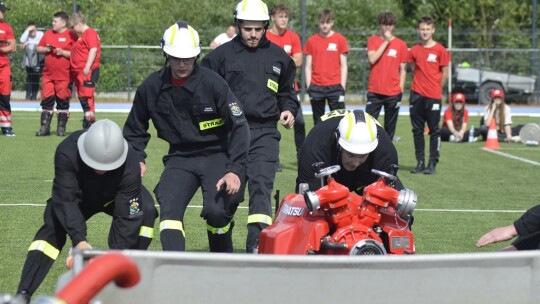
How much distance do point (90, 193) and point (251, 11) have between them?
2872 millimetres

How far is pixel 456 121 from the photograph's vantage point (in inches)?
883

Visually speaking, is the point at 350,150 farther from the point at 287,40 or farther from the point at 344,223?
the point at 287,40

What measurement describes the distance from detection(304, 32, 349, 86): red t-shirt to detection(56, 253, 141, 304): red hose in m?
13.4

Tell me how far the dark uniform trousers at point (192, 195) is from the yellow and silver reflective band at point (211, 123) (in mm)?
214

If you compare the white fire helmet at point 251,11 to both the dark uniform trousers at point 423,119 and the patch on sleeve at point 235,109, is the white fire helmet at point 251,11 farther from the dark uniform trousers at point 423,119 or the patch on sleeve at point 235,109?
the dark uniform trousers at point 423,119

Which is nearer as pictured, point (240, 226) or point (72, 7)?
point (240, 226)

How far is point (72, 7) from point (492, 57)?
13.0 meters

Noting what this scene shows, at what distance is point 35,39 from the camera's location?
3131 centimetres

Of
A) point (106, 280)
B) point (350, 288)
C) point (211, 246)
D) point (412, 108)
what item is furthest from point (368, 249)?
point (412, 108)

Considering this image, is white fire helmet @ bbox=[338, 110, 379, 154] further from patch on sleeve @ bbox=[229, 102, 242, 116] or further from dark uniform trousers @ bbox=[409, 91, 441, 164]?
dark uniform trousers @ bbox=[409, 91, 441, 164]

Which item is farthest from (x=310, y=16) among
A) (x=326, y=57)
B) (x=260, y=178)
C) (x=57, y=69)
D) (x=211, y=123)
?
(x=211, y=123)

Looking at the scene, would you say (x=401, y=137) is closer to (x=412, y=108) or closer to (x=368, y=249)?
(x=412, y=108)

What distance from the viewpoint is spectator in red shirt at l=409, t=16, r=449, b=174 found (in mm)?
16312

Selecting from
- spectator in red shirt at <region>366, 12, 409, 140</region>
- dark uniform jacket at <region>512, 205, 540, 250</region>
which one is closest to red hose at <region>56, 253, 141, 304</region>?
dark uniform jacket at <region>512, 205, 540, 250</region>
